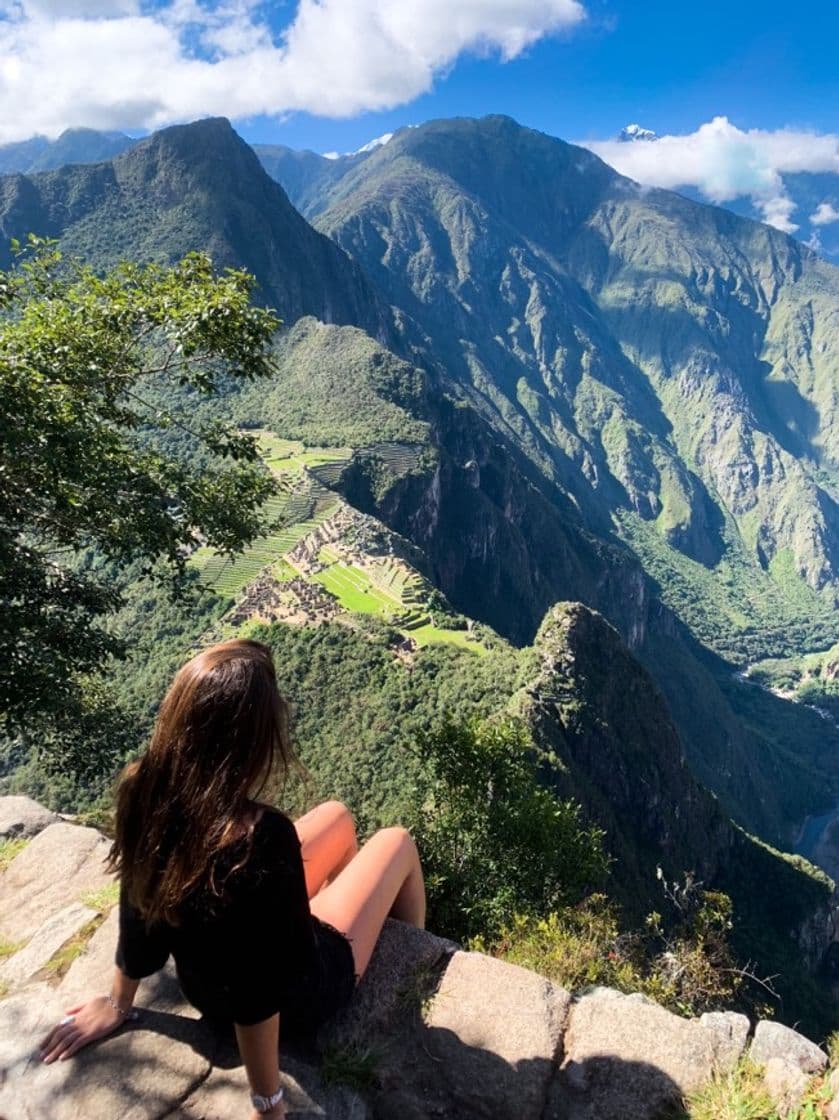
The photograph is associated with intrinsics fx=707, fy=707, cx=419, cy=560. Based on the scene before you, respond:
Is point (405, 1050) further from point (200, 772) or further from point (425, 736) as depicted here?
point (425, 736)

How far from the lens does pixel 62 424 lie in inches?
256

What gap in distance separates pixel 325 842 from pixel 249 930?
2157 mm

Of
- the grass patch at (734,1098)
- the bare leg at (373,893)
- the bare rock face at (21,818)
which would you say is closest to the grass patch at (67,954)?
the bare leg at (373,893)

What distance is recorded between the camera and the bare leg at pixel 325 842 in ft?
16.2

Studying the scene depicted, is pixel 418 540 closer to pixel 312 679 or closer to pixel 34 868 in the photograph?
pixel 312 679

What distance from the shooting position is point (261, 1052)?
310 cm

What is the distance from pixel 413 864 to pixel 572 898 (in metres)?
5.55

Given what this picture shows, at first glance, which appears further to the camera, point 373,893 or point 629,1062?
point 373,893

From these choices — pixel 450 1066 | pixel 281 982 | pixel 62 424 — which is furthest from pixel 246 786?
pixel 62 424

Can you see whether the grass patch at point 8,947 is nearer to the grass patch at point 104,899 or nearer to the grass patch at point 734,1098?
the grass patch at point 104,899

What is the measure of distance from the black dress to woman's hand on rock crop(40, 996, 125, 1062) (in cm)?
55

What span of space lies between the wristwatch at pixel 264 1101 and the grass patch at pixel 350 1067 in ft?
1.97

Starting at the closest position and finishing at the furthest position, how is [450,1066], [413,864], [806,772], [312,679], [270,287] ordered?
[450,1066] → [413,864] → [312,679] → [806,772] → [270,287]

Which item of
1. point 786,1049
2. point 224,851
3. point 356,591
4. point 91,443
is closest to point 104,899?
point 224,851
